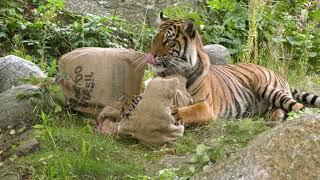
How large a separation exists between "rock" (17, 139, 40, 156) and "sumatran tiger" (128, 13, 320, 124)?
4.52 feet

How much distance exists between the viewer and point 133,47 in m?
10.1

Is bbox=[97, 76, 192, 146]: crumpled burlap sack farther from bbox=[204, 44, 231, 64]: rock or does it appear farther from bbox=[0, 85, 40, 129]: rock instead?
bbox=[204, 44, 231, 64]: rock

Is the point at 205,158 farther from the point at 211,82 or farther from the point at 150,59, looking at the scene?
the point at 211,82

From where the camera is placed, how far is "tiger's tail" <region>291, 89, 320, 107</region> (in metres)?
7.69

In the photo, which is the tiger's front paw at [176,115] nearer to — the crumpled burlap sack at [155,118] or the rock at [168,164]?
the crumpled burlap sack at [155,118]

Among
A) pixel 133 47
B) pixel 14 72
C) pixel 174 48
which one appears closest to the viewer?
pixel 174 48

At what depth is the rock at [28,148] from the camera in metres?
5.50

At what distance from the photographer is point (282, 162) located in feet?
12.5

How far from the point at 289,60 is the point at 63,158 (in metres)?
5.33

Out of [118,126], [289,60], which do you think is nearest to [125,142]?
[118,126]

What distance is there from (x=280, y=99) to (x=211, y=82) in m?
0.84

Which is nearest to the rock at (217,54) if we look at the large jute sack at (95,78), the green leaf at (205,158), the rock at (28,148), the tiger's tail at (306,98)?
the tiger's tail at (306,98)

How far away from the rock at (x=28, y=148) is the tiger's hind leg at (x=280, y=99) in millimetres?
3006

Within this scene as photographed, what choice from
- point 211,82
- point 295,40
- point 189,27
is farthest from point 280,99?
point 295,40
